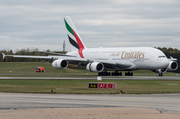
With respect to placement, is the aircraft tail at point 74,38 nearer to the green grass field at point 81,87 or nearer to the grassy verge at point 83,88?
the green grass field at point 81,87

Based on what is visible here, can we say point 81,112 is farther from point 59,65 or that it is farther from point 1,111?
point 59,65

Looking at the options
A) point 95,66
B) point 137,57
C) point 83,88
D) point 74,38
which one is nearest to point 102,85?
point 83,88

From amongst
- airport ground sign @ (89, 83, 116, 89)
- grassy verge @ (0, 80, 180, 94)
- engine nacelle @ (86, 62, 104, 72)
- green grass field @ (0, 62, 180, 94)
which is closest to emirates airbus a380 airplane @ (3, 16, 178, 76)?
engine nacelle @ (86, 62, 104, 72)

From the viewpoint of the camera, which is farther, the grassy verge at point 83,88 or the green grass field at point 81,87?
the green grass field at point 81,87

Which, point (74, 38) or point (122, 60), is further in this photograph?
point (74, 38)

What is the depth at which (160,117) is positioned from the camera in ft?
51.1

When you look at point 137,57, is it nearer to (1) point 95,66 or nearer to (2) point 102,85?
(1) point 95,66

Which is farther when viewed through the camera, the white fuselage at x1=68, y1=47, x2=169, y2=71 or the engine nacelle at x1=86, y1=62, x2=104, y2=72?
the engine nacelle at x1=86, y1=62, x2=104, y2=72

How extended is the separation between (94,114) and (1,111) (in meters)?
4.95

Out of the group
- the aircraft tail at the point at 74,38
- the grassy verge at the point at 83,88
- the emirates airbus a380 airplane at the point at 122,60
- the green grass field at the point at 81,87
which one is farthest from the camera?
the aircraft tail at the point at 74,38

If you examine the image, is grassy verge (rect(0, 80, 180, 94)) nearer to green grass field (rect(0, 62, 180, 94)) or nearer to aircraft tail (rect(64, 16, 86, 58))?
green grass field (rect(0, 62, 180, 94))

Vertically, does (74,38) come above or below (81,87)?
above

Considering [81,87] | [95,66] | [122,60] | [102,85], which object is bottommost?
[81,87]

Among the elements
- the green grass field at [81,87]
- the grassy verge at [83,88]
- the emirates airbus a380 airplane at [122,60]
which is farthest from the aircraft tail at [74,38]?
the grassy verge at [83,88]
